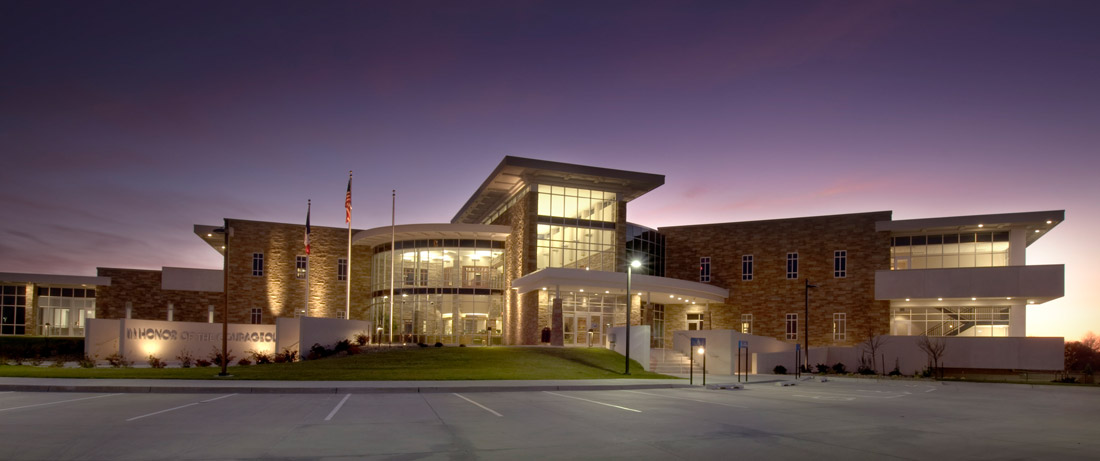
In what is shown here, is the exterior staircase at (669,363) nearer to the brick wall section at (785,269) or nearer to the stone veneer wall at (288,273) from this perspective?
the brick wall section at (785,269)

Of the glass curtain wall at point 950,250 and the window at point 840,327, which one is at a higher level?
the glass curtain wall at point 950,250

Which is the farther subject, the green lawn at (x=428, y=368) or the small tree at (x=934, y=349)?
the small tree at (x=934, y=349)

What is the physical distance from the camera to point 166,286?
5194 centimetres

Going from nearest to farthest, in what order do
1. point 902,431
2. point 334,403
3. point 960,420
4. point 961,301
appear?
point 902,431, point 960,420, point 334,403, point 961,301

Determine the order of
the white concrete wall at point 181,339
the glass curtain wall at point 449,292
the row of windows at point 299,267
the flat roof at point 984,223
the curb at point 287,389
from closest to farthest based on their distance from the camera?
the curb at point 287,389, the white concrete wall at point 181,339, the flat roof at point 984,223, the glass curtain wall at point 449,292, the row of windows at point 299,267

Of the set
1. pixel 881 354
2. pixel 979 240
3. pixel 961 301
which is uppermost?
pixel 979 240

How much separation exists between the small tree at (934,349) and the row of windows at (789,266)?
6993mm

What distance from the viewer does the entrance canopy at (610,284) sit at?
39734 millimetres

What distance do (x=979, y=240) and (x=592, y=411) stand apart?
136 ft

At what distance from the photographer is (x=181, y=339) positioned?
3747cm

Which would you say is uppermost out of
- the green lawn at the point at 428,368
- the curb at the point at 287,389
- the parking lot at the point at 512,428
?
the parking lot at the point at 512,428

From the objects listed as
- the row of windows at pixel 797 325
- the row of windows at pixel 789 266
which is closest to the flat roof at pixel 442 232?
the row of windows at pixel 789 266

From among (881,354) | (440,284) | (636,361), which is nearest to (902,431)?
(636,361)

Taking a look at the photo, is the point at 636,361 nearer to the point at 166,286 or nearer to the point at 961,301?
the point at 961,301
